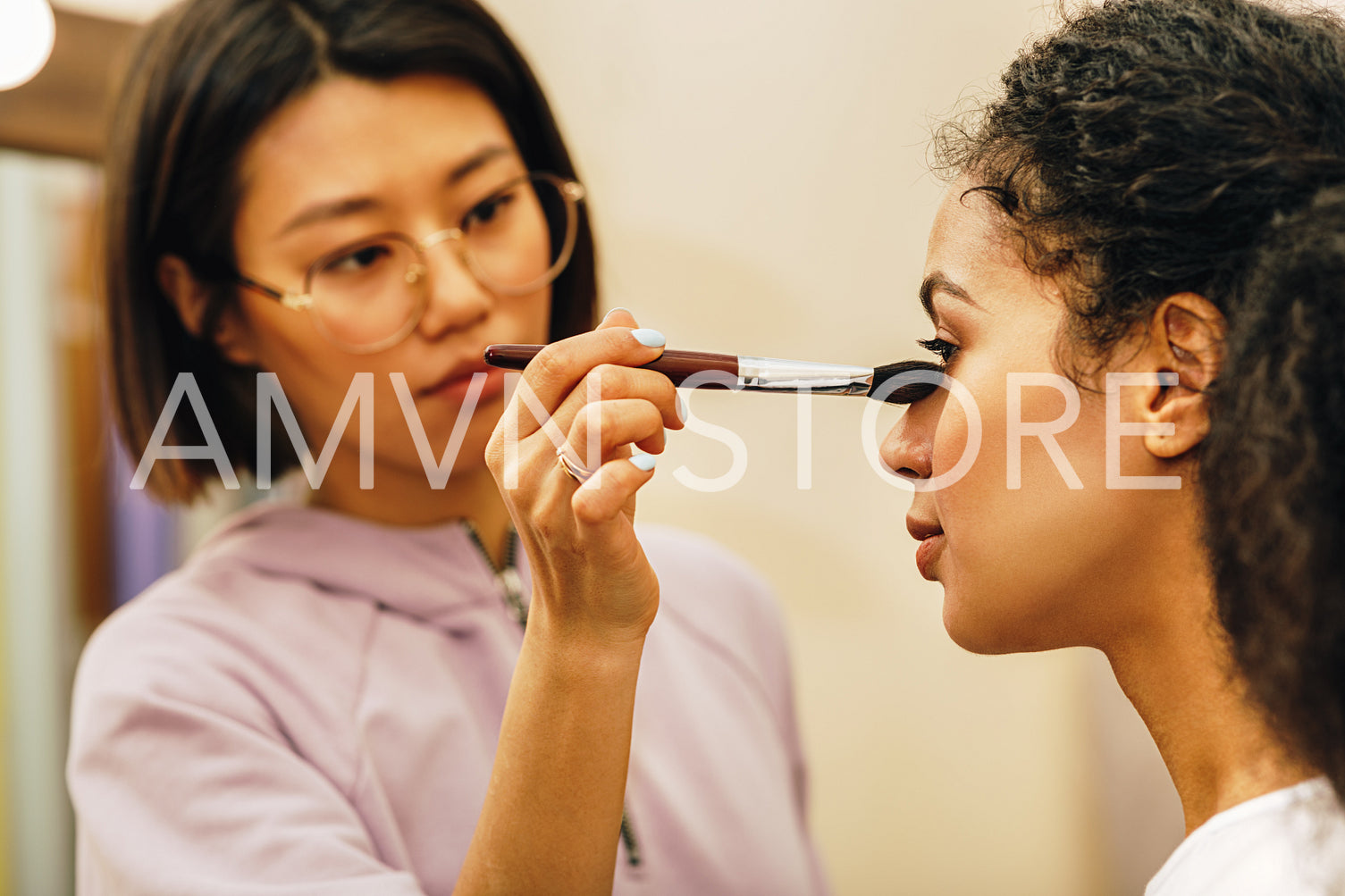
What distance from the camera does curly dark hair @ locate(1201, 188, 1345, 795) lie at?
411 mm

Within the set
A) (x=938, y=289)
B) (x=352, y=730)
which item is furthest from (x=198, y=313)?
(x=938, y=289)

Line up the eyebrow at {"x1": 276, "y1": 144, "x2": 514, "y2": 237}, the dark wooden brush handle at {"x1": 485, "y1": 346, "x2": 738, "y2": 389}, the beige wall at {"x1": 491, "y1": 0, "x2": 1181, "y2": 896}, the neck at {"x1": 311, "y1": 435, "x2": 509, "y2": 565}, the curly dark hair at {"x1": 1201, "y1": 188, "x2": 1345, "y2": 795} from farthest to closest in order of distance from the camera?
the beige wall at {"x1": 491, "y1": 0, "x2": 1181, "y2": 896}
the neck at {"x1": 311, "y1": 435, "x2": 509, "y2": 565}
the eyebrow at {"x1": 276, "y1": 144, "x2": 514, "y2": 237}
the dark wooden brush handle at {"x1": 485, "y1": 346, "x2": 738, "y2": 389}
the curly dark hair at {"x1": 1201, "y1": 188, "x2": 1345, "y2": 795}

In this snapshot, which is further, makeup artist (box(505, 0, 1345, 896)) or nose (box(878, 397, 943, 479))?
nose (box(878, 397, 943, 479))

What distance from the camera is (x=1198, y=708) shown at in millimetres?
515

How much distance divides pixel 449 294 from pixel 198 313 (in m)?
0.23

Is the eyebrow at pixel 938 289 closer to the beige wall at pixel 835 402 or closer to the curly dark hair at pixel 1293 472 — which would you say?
the curly dark hair at pixel 1293 472

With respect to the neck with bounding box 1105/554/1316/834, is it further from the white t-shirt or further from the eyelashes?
the eyelashes

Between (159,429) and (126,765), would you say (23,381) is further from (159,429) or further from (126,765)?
(126,765)

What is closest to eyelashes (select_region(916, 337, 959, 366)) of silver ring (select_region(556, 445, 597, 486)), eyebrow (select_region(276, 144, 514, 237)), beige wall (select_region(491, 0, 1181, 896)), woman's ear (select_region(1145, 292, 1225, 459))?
woman's ear (select_region(1145, 292, 1225, 459))

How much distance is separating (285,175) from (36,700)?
88 centimetres

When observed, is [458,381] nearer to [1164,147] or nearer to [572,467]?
[572,467]

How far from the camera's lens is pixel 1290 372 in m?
0.42

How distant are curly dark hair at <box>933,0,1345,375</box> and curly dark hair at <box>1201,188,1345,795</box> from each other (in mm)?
27

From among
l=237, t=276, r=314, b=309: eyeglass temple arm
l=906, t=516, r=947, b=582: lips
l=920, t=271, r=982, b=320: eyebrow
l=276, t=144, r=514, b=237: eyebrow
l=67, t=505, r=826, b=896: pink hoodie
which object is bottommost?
l=67, t=505, r=826, b=896: pink hoodie
